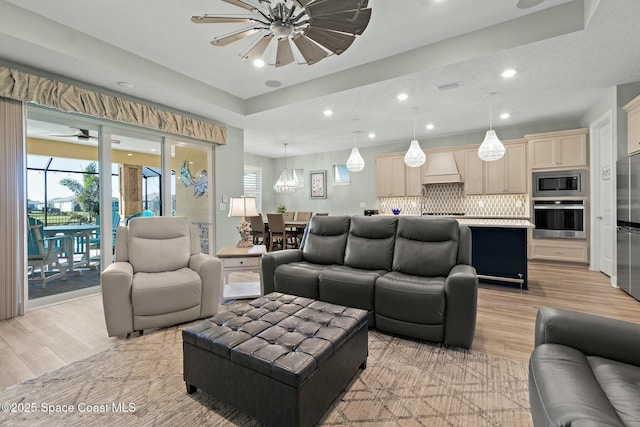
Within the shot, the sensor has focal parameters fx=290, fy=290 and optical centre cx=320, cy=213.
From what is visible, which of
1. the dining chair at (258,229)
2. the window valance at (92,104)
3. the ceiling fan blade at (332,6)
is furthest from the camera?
the dining chair at (258,229)

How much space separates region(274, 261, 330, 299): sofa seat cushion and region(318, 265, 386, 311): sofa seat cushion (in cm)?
8

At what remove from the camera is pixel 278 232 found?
6582 mm

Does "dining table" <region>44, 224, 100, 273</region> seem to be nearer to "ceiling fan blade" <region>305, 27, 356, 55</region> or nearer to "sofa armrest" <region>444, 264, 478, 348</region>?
"ceiling fan blade" <region>305, 27, 356, 55</region>

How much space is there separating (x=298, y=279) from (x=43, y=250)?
10.7 ft

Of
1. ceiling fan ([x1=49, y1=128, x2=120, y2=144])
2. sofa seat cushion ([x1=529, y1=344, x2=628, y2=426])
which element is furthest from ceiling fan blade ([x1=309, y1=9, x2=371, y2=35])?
ceiling fan ([x1=49, y1=128, x2=120, y2=144])

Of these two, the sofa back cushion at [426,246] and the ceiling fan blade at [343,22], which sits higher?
the ceiling fan blade at [343,22]

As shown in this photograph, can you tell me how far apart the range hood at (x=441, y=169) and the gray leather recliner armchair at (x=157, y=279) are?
16.9 feet

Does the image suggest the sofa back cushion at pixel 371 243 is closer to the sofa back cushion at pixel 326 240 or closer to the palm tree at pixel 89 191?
the sofa back cushion at pixel 326 240

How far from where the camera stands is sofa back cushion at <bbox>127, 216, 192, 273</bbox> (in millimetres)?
2934

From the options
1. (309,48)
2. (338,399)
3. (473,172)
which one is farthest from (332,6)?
(473,172)

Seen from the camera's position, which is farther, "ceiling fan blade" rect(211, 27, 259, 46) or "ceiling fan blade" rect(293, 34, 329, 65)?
"ceiling fan blade" rect(293, 34, 329, 65)

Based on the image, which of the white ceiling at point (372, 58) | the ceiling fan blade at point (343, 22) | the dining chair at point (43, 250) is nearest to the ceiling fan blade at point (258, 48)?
the ceiling fan blade at point (343, 22)

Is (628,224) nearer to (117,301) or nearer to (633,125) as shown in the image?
(633,125)

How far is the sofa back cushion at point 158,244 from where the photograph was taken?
9.62ft
